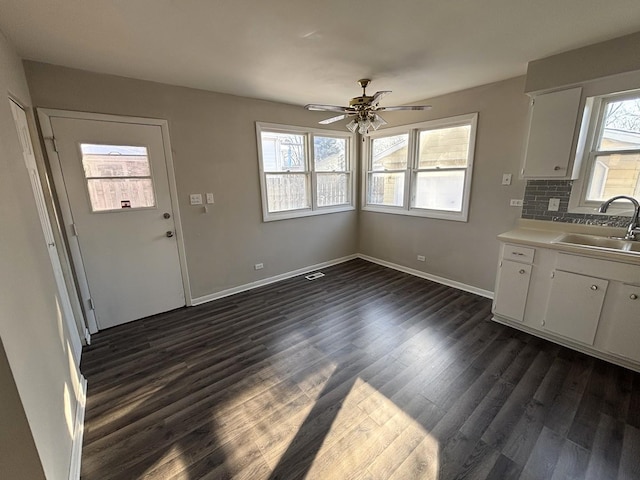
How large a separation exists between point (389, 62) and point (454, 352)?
2.67 m

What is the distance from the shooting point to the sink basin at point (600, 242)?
225 centimetres

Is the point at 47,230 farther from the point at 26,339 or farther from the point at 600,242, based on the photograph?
the point at 600,242

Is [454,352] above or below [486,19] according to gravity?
below

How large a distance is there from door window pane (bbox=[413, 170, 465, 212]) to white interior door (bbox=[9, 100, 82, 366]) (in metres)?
4.14

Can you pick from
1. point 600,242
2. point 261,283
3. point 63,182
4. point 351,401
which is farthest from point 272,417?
point 600,242

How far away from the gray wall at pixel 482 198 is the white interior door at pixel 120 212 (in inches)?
130

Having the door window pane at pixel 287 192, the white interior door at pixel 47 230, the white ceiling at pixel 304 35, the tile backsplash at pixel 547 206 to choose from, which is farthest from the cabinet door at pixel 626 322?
the white interior door at pixel 47 230

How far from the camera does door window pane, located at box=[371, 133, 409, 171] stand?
414 cm

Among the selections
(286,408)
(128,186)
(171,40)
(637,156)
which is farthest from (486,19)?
(128,186)

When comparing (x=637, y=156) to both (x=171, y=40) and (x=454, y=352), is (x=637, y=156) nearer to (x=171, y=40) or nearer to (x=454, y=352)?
(x=454, y=352)

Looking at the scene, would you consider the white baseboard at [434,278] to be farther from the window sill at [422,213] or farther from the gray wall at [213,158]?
the gray wall at [213,158]

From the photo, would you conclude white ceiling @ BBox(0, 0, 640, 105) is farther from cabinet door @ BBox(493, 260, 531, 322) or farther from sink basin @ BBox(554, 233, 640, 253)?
cabinet door @ BBox(493, 260, 531, 322)

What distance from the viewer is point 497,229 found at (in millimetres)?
3242

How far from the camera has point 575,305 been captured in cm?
232
